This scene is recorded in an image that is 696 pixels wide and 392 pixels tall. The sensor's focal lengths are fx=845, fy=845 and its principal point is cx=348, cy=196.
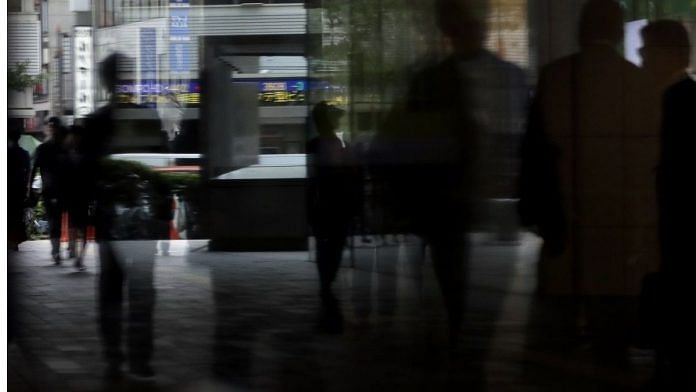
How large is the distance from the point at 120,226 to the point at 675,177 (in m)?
1.82

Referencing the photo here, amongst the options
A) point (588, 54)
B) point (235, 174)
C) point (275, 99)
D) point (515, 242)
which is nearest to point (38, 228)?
point (235, 174)

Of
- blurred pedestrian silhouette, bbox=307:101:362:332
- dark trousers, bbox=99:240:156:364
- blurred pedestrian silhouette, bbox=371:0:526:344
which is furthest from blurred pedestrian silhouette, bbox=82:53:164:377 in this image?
blurred pedestrian silhouette, bbox=371:0:526:344

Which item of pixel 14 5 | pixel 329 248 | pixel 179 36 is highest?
pixel 14 5

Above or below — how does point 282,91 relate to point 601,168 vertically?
above

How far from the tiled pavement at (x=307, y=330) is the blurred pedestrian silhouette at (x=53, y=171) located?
0.27ft

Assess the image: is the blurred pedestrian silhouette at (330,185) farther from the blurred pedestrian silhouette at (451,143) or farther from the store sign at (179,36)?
the store sign at (179,36)

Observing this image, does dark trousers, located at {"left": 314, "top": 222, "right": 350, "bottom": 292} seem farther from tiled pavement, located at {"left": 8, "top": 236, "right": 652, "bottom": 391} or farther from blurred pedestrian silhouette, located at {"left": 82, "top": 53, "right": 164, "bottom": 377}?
blurred pedestrian silhouette, located at {"left": 82, "top": 53, "right": 164, "bottom": 377}

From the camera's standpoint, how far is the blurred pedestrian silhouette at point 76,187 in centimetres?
277

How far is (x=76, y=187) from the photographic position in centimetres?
278

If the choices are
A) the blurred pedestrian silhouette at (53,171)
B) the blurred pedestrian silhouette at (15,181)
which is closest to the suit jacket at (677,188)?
the blurred pedestrian silhouette at (53,171)

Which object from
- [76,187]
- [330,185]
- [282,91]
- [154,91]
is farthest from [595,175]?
[76,187]

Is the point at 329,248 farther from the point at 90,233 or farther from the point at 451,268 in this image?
the point at 90,233

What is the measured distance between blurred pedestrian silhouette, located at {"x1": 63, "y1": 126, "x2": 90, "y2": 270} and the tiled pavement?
0.07 meters

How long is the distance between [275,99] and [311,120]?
14 cm
